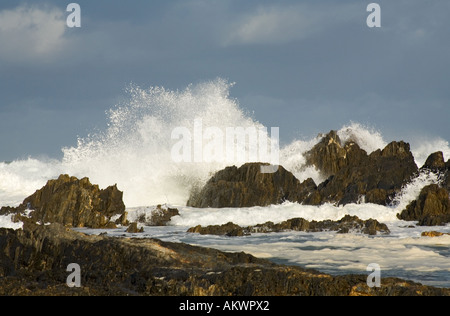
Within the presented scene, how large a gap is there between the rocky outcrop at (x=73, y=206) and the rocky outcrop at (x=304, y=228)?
5525 millimetres

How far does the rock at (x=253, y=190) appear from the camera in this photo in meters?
31.1

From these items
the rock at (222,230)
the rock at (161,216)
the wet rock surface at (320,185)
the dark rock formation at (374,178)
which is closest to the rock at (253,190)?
the wet rock surface at (320,185)

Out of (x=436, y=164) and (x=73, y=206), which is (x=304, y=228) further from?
(x=436, y=164)

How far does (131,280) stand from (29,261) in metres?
2.15

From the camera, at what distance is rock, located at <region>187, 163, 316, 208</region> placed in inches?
1224

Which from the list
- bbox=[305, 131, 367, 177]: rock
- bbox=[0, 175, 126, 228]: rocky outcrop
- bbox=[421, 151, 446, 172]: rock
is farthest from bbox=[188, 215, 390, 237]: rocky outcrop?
bbox=[305, 131, 367, 177]: rock

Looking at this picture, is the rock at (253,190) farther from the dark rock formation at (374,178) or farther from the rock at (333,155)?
the rock at (333,155)

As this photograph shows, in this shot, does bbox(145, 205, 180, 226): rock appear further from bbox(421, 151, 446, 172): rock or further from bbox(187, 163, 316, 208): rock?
bbox(421, 151, 446, 172): rock

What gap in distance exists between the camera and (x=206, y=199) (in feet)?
105

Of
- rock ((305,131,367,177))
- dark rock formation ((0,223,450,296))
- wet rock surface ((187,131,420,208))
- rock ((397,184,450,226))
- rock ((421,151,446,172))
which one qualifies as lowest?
dark rock formation ((0,223,450,296))

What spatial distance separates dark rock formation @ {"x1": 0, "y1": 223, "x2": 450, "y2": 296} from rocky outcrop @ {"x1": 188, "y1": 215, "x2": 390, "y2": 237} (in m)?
11.2

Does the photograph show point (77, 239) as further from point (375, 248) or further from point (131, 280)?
point (375, 248)

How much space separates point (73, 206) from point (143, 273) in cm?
1892
